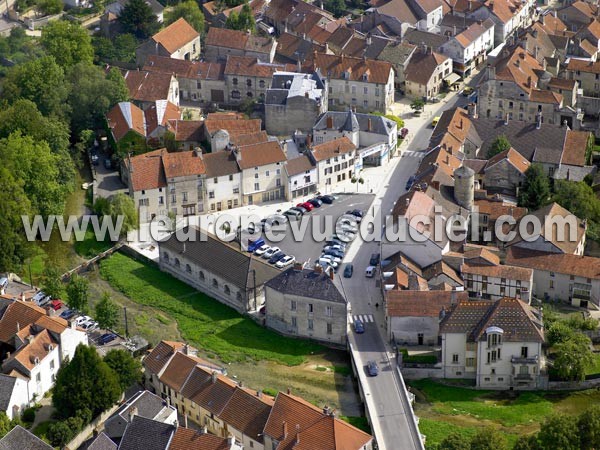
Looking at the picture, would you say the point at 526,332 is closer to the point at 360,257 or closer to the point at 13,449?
the point at 360,257

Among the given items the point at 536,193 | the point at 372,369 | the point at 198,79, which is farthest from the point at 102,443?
the point at 198,79

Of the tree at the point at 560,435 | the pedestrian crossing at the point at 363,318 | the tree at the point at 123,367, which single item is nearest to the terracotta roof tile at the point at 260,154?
the pedestrian crossing at the point at 363,318

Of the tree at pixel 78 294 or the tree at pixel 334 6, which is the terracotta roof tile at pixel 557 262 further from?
the tree at pixel 334 6

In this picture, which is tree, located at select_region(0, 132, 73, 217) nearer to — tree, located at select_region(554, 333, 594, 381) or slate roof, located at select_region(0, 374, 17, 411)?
slate roof, located at select_region(0, 374, 17, 411)

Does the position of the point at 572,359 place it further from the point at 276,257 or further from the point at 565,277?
the point at 276,257

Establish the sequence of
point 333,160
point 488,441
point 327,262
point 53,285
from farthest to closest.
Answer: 1. point 333,160
2. point 327,262
3. point 53,285
4. point 488,441

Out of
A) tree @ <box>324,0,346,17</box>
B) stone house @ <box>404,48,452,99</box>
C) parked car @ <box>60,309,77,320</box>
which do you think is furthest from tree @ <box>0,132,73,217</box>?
tree @ <box>324,0,346,17</box>
